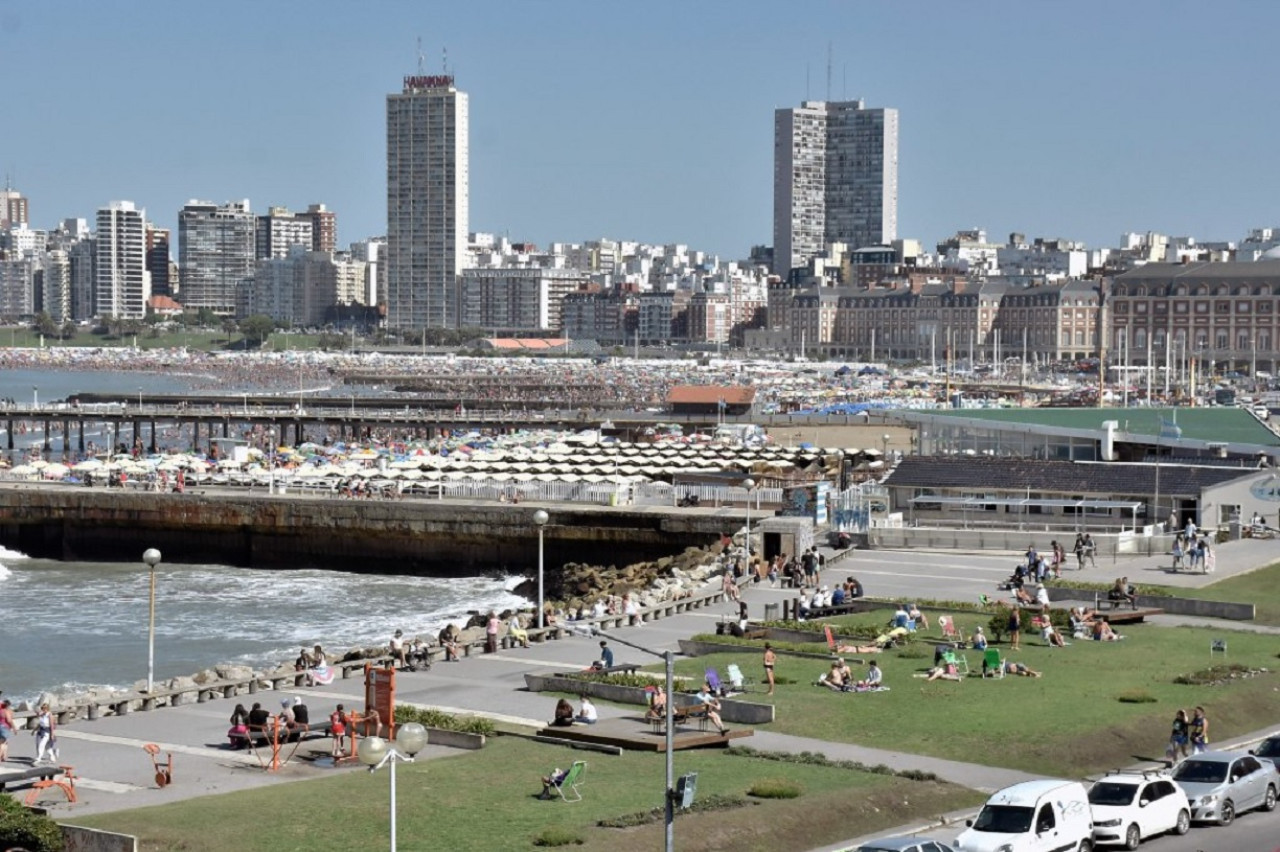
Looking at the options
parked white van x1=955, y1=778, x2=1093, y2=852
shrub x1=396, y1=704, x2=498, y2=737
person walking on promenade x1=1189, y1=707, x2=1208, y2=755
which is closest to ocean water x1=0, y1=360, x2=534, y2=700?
shrub x1=396, y1=704, x2=498, y2=737

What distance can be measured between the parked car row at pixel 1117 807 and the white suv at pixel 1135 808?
0.01 m

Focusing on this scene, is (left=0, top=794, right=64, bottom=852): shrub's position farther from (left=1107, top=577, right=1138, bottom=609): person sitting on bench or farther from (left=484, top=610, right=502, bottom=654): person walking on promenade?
(left=1107, top=577, right=1138, bottom=609): person sitting on bench

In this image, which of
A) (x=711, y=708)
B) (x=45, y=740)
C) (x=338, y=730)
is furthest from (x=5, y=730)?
(x=711, y=708)

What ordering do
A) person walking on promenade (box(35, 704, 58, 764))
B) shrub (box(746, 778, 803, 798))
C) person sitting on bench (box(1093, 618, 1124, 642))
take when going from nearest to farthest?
1. shrub (box(746, 778, 803, 798))
2. person walking on promenade (box(35, 704, 58, 764))
3. person sitting on bench (box(1093, 618, 1124, 642))

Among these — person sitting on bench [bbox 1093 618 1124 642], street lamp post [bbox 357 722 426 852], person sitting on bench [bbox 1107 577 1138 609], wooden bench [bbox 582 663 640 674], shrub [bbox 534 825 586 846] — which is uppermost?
street lamp post [bbox 357 722 426 852]

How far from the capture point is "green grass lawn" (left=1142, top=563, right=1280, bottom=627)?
38219 millimetres

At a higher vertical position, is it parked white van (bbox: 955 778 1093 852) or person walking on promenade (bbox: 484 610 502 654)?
parked white van (bbox: 955 778 1093 852)

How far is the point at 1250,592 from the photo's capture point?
40688mm

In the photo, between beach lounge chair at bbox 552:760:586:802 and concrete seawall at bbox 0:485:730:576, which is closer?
beach lounge chair at bbox 552:760:586:802

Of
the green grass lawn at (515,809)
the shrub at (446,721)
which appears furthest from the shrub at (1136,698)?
the shrub at (446,721)

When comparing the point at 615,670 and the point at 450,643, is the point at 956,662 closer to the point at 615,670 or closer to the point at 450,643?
the point at 615,670

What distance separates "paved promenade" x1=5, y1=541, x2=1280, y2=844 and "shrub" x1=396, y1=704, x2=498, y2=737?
0.58 m

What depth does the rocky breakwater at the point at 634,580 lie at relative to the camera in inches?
1711

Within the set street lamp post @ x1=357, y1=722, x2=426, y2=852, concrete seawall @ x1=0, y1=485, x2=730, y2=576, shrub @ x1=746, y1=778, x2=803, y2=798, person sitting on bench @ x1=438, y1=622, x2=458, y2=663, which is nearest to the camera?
street lamp post @ x1=357, y1=722, x2=426, y2=852
